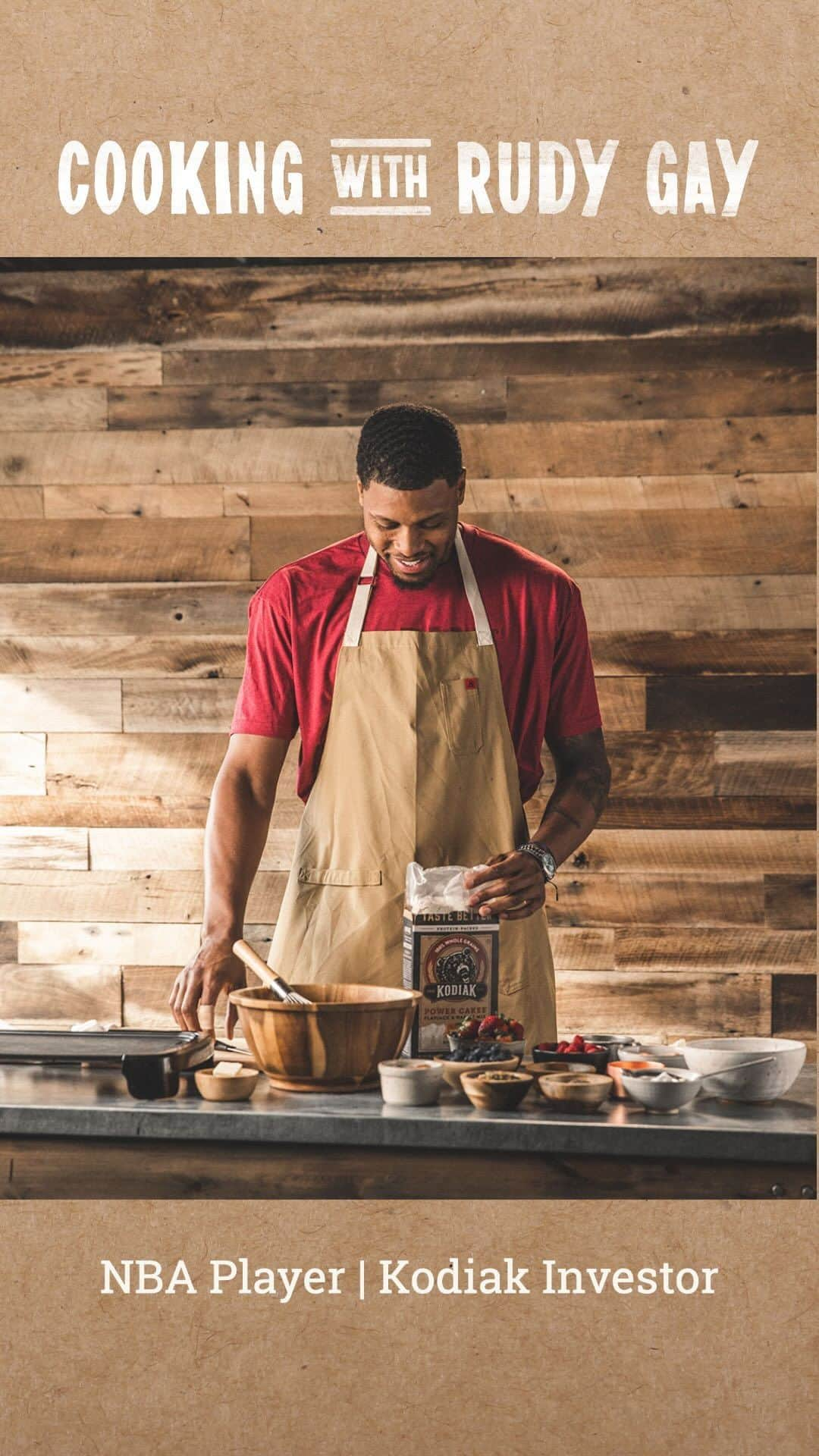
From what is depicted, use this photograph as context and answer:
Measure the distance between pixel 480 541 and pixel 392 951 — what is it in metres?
0.81

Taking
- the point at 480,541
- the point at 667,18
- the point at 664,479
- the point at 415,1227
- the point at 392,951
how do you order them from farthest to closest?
the point at 664,479, the point at 480,541, the point at 392,951, the point at 667,18, the point at 415,1227

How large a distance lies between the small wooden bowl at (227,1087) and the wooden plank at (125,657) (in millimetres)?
1839

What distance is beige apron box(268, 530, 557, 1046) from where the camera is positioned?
248cm

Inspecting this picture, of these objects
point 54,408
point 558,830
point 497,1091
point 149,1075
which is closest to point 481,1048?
point 497,1091

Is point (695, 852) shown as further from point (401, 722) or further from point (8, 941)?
point (8, 941)

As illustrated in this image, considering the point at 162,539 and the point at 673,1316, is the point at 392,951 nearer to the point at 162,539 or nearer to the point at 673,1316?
the point at 673,1316

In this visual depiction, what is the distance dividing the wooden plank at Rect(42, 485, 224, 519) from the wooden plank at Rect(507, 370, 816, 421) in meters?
0.81

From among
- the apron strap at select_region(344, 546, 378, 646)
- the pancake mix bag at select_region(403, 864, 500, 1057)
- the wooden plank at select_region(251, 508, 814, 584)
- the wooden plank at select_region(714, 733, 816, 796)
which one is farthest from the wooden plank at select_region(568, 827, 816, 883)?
the pancake mix bag at select_region(403, 864, 500, 1057)

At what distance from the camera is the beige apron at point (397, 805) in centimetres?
248

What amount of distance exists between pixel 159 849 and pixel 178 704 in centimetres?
37

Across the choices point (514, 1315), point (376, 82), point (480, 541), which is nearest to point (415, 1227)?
point (514, 1315)

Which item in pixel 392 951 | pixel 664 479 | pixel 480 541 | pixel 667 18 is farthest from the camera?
pixel 664 479

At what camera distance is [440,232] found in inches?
94.7

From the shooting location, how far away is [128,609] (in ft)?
11.7
